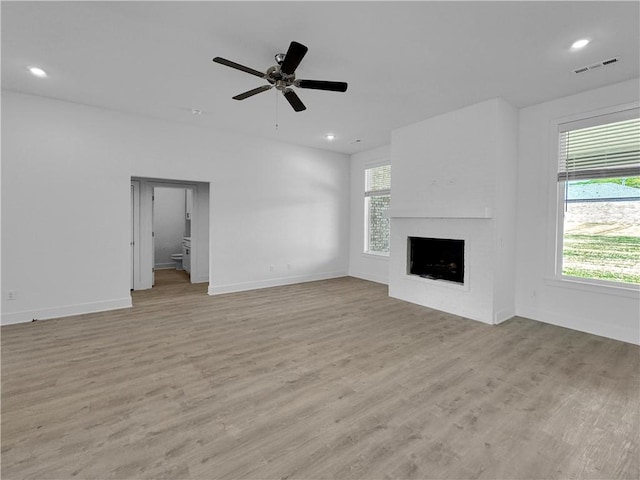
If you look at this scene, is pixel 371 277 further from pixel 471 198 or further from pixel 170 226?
pixel 170 226

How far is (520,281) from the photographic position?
4461 millimetres

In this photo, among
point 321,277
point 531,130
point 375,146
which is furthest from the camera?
point 321,277

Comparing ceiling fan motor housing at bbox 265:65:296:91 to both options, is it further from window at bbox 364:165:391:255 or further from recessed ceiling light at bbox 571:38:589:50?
window at bbox 364:165:391:255

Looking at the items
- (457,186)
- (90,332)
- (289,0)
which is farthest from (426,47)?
(90,332)

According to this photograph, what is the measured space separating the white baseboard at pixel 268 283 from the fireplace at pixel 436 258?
2.43m

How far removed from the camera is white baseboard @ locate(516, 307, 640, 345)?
3484mm

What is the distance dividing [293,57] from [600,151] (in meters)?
3.94

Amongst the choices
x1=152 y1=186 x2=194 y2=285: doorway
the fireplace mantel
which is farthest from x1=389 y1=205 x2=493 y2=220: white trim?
x1=152 y1=186 x2=194 y2=285: doorway

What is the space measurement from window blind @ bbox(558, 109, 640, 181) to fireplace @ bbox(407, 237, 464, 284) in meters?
1.65

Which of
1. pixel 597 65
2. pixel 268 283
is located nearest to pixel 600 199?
pixel 597 65

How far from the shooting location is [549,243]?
4156 mm

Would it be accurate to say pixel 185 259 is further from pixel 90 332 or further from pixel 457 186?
pixel 457 186

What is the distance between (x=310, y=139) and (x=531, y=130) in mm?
3704

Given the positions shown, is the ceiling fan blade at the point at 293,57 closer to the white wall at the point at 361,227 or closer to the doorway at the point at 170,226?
the white wall at the point at 361,227
